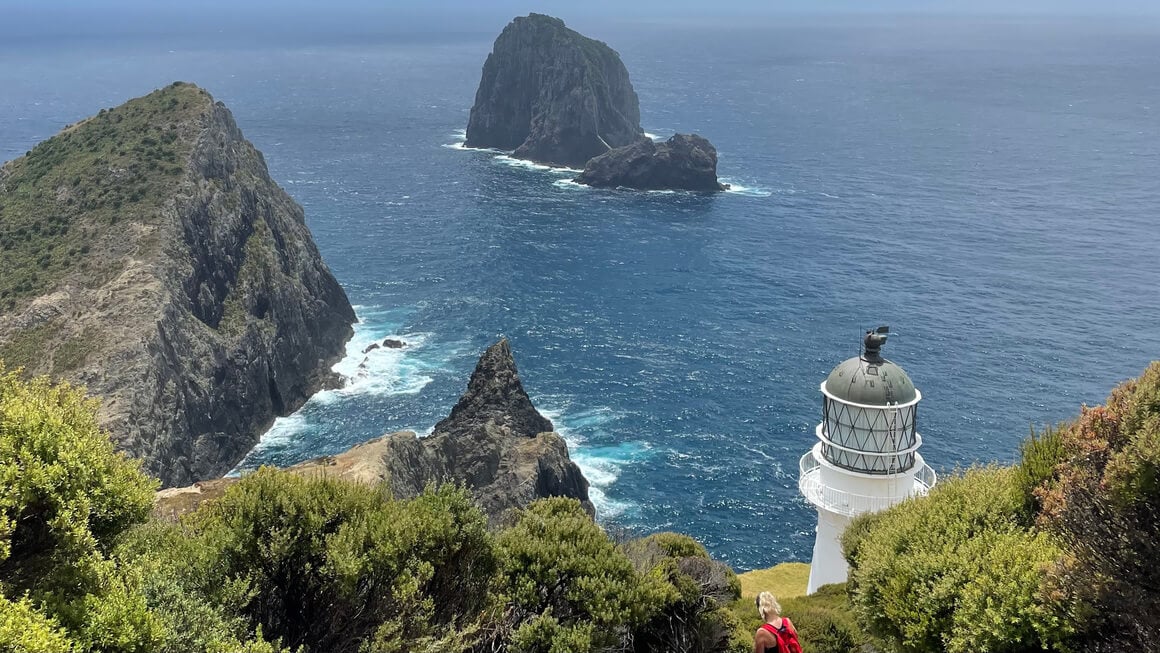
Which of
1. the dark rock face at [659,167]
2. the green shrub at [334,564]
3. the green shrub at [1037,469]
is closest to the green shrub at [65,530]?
the green shrub at [334,564]

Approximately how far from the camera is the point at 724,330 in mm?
94000

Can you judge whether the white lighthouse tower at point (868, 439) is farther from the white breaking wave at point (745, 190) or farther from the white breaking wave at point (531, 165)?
the white breaking wave at point (531, 165)

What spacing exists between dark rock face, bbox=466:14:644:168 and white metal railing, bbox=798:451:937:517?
151267 millimetres

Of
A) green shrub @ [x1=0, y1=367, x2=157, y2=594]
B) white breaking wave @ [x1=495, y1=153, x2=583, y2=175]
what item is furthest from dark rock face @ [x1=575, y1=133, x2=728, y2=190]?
green shrub @ [x1=0, y1=367, x2=157, y2=594]

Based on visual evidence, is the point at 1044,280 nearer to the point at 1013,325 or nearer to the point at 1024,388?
the point at 1013,325

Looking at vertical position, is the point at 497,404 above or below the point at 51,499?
below

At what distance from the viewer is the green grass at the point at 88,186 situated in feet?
241

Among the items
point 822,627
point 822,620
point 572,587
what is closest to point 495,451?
point 822,620

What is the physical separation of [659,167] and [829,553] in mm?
130937

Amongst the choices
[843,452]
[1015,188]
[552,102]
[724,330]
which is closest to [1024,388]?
[724,330]

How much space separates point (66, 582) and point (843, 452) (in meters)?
22.3

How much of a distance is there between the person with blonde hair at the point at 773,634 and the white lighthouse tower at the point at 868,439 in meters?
13.3

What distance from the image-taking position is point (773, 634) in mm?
16062

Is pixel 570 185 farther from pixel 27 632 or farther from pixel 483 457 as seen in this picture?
pixel 27 632
